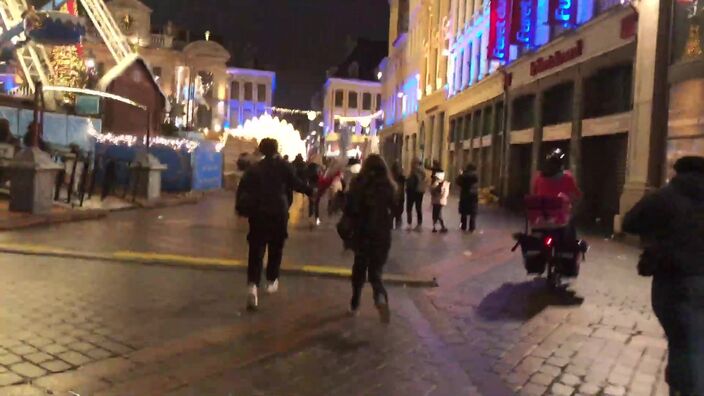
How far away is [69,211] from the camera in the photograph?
1407 cm

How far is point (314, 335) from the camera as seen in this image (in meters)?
6.16

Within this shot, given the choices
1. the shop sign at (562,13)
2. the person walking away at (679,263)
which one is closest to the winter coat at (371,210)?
the person walking away at (679,263)

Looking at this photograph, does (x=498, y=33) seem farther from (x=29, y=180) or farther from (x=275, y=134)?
(x=29, y=180)

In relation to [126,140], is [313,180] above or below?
below

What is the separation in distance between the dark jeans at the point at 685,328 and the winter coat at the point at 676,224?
81 mm

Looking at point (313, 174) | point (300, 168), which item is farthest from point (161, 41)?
point (313, 174)

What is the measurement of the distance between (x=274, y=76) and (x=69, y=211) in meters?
72.3

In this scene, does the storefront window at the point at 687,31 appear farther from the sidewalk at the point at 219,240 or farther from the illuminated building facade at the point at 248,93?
the illuminated building facade at the point at 248,93

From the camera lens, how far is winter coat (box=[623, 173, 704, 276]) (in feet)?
12.8

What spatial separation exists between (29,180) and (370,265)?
8.45 metres

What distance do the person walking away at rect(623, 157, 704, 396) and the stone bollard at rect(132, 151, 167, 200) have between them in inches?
646

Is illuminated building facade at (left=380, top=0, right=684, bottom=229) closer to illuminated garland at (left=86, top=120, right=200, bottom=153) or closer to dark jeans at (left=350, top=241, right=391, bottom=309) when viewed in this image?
dark jeans at (left=350, top=241, right=391, bottom=309)

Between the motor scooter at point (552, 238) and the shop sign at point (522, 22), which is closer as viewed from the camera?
the motor scooter at point (552, 238)

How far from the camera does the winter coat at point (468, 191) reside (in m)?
15.3
